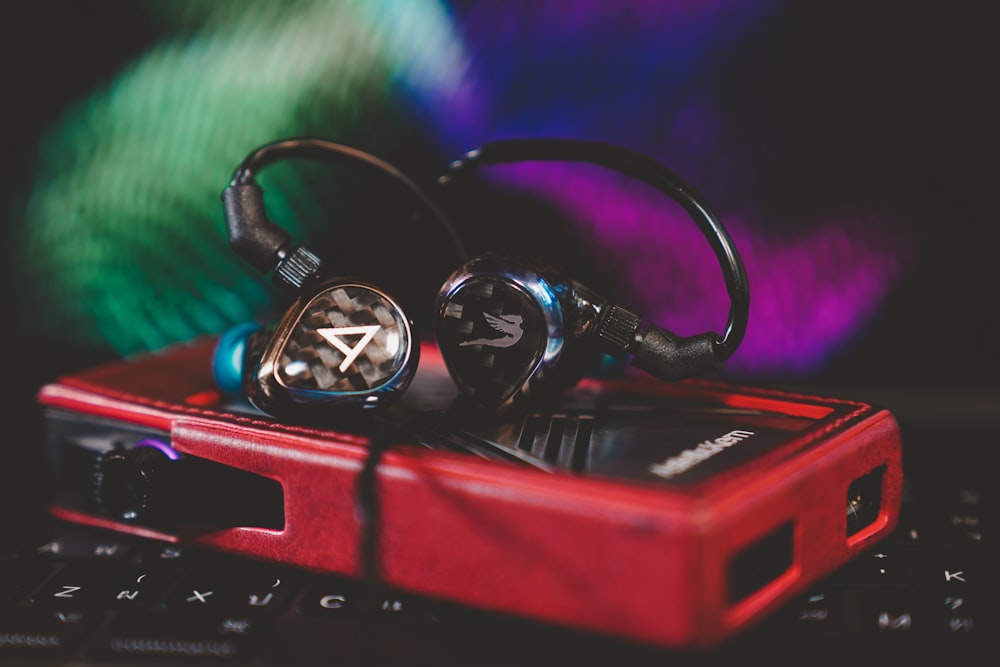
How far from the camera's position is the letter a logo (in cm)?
57

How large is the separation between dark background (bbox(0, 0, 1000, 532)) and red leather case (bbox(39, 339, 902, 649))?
1.00 feet

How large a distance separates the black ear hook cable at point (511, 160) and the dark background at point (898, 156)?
0.28 metres

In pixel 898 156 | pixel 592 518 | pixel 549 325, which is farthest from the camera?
pixel 898 156

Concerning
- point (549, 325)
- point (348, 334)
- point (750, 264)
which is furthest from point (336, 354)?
point (750, 264)

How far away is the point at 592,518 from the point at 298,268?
290mm

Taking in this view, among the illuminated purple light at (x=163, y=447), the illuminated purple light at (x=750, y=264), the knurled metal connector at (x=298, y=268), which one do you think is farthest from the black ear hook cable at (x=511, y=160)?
the illuminated purple light at (x=750, y=264)

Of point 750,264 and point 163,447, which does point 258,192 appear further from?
point 750,264

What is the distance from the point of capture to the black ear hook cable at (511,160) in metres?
0.52

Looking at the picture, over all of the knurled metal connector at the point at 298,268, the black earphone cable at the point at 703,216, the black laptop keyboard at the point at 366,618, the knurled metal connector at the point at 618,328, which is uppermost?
the black earphone cable at the point at 703,216

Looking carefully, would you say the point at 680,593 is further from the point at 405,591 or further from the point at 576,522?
the point at 405,591

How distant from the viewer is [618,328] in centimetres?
57

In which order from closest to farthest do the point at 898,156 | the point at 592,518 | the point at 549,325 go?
the point at 592,518
the point at 549,325
the point at 898,156

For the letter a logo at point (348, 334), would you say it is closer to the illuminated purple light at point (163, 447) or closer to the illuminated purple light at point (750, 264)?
the illuminated purple light at point (163, 447)

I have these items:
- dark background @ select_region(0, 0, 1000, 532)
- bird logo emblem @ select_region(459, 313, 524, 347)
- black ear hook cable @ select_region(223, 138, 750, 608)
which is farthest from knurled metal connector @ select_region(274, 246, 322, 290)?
dark background @ select_region(0, 0, 1000, 532)
